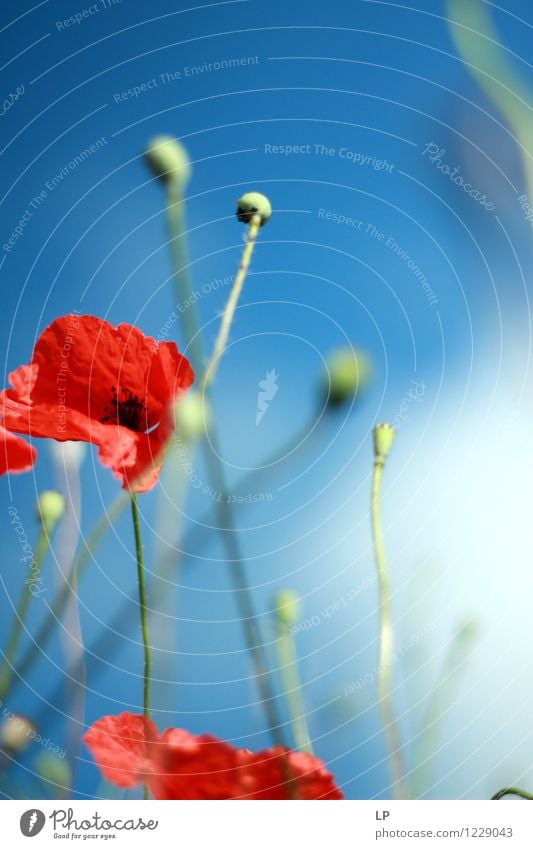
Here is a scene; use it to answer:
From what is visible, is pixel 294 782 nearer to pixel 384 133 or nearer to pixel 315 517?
pixel 315 517

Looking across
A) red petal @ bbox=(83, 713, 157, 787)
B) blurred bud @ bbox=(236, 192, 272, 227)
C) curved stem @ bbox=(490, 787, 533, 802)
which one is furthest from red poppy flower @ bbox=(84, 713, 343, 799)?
blurred bud @ bbox=(236, 192, 272, 227)

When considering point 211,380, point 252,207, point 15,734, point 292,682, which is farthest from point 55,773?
point 252,207

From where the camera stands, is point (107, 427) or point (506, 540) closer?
point (107, 427)

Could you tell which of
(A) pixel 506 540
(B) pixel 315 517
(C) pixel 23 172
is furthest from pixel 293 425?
(C) pixel 23 172

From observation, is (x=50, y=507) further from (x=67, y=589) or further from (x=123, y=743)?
(x=123, y=743)

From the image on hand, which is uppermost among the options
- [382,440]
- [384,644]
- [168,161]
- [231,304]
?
[168,161]

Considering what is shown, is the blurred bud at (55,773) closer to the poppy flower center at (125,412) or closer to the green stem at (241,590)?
the green stem at (241,590)
